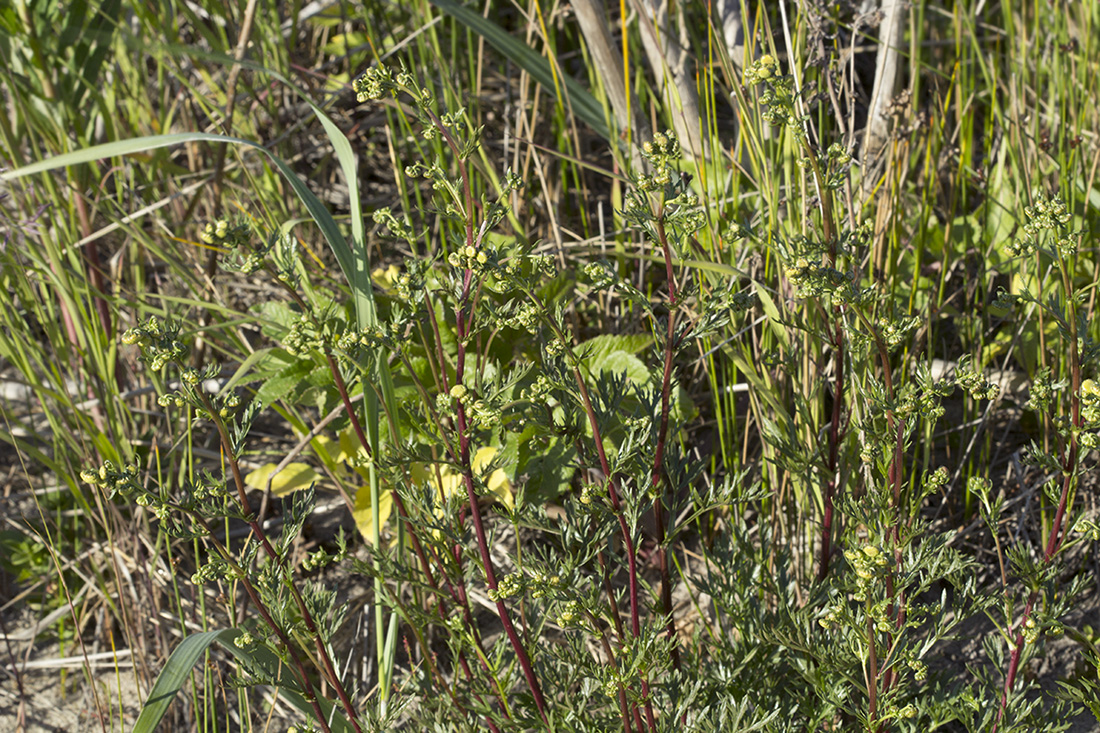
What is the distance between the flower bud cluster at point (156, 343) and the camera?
0.94 meters

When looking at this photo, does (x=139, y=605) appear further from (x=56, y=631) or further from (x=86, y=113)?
(x=86, y=113)

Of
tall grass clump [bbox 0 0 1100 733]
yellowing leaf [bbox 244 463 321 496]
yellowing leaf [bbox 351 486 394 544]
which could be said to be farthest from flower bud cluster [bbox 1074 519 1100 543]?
yellowing leaf [bbox 244 463 321 496]

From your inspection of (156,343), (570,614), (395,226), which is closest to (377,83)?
(395,226)

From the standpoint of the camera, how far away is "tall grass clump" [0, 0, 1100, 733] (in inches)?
42.5

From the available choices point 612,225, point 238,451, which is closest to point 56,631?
point 238,451

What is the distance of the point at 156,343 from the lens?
102 centimetres

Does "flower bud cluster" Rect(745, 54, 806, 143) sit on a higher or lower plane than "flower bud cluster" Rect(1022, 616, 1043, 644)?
higher

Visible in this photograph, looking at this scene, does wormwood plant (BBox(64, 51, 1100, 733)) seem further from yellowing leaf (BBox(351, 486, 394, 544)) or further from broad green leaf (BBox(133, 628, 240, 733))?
yellowing leaf (BBox(351, 486, 394, 544))

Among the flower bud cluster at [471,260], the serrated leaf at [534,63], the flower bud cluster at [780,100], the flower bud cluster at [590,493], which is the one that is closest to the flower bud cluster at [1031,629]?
the flower bud cluster at [590,493]

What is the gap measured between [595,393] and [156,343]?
590 millimetres

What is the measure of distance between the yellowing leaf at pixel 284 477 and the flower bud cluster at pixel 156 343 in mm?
899

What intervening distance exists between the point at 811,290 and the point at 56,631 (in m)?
1.91

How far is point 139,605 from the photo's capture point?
176 centimetres

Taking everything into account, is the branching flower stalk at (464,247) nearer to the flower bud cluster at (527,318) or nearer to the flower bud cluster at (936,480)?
the flower bud cluster at (527,318)
